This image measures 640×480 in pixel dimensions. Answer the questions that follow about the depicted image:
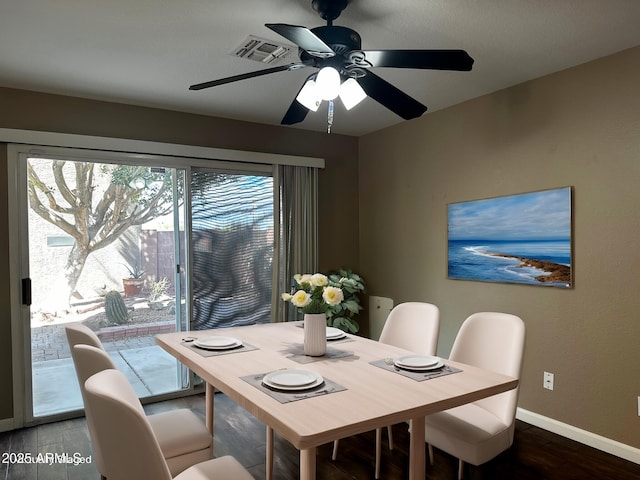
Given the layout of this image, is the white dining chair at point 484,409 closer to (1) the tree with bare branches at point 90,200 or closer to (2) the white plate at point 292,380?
(2) the white plate at point 292,380

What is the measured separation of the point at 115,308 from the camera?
11.8 feet

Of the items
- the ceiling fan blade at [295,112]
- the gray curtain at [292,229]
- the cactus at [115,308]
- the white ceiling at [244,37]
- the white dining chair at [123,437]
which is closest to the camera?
the white dining chair at [123,437]

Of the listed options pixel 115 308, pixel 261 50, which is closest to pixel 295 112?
pixel 261 50

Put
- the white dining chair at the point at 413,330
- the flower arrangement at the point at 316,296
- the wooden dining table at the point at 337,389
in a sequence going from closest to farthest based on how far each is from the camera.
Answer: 1. the wooden dining table at the point at 337,389
2. the flower arrangement at the point at 316,296
3. the white dining chair at the point at 413,330

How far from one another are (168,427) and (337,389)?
0.89 meters

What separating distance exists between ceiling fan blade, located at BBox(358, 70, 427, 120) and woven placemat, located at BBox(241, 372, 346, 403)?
133 cm

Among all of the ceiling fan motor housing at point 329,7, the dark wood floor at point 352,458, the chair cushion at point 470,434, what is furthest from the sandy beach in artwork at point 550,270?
the ceiling fan motor housing at point 329,7

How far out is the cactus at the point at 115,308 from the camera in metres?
3.58

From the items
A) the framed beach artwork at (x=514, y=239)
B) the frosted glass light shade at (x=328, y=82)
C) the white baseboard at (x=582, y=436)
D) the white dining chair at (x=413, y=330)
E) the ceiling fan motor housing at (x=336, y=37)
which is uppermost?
the ceiling fan motor housing at (x=336, y=37)

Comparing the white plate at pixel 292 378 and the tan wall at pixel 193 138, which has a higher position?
the tan wall at pixel 193 138

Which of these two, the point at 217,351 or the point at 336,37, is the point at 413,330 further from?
the point at 336,37

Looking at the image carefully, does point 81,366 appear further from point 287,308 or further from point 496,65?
point 496,65

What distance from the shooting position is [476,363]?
2373 mm

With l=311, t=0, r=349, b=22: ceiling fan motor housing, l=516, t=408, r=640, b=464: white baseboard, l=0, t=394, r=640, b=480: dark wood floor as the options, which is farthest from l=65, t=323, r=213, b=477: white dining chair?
l=516, t=408, r=640, b=464: white baseboard
